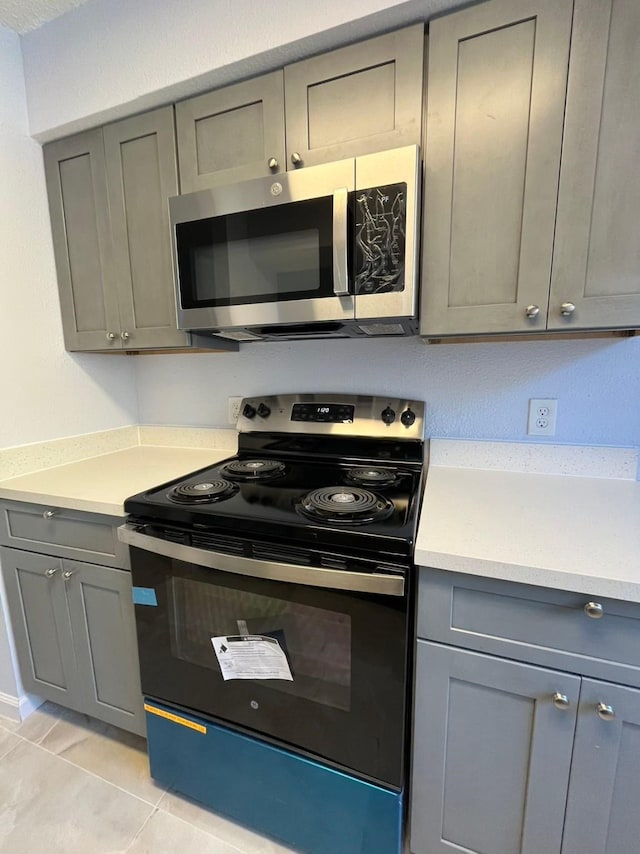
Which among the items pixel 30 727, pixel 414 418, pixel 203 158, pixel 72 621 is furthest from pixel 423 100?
pixel 30 727

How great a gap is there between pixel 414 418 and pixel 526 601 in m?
0.73

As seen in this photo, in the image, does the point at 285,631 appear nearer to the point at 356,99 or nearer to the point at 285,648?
the point at 285,648

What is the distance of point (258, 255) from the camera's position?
3.89 feet

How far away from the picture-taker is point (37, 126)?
57.7 inches

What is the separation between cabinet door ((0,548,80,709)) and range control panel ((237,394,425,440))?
875 millimetres

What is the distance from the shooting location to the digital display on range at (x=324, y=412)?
1.52m

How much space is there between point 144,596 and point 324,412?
87cm

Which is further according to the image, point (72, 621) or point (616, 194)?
point (72, 621)

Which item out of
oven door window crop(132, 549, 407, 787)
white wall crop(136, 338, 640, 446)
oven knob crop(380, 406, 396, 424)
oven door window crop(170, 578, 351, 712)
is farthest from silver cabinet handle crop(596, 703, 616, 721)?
oven knob crop(380, 406, 396, 424)

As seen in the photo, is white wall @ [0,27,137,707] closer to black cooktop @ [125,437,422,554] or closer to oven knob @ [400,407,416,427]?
black cooktop @ [125,437,422,554]

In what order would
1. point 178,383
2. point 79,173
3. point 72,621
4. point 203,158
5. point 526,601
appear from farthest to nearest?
point 178,383
point 79,173
point 72,621
point 203,158
point 526,601

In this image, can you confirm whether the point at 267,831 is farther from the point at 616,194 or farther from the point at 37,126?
the point at 37,126

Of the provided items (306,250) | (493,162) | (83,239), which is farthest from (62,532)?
(493,162)

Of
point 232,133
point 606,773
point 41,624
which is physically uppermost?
point 232,133
